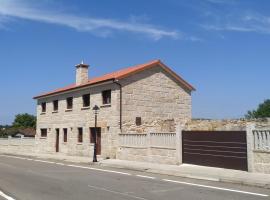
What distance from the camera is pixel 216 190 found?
1266 cm

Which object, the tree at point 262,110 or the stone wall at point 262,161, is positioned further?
the tree at point 262,110

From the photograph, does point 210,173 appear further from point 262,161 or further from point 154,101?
point 154,101

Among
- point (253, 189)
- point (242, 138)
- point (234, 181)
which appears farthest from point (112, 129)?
point (253, 189)

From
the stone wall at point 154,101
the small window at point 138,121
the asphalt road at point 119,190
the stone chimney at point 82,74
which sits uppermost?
the stone chimney at point 82,74

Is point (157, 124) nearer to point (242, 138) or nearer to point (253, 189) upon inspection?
point (242, 138)

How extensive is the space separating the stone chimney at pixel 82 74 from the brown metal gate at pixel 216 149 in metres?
16.9

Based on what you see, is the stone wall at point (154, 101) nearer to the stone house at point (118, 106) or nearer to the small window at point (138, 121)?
the stone house at point (118, 106)

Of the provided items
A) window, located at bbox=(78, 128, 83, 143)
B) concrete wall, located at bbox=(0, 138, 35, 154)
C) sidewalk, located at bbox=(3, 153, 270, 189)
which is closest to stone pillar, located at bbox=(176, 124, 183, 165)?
sidewalk, located at bbox=(3, 153, 270, 189)

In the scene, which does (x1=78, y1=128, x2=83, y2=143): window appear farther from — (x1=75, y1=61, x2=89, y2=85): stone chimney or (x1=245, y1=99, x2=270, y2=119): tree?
(x1=245, y1=99, x2=270, y2=119): tree

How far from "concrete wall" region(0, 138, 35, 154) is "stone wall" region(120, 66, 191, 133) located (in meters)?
15.8

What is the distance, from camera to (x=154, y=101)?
3183cm

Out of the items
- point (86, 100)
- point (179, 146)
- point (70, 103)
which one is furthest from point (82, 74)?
point (179, 146)

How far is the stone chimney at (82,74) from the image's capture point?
3625 centimetres

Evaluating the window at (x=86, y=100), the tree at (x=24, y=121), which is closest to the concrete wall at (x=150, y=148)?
the window at (x=86, y=100)
